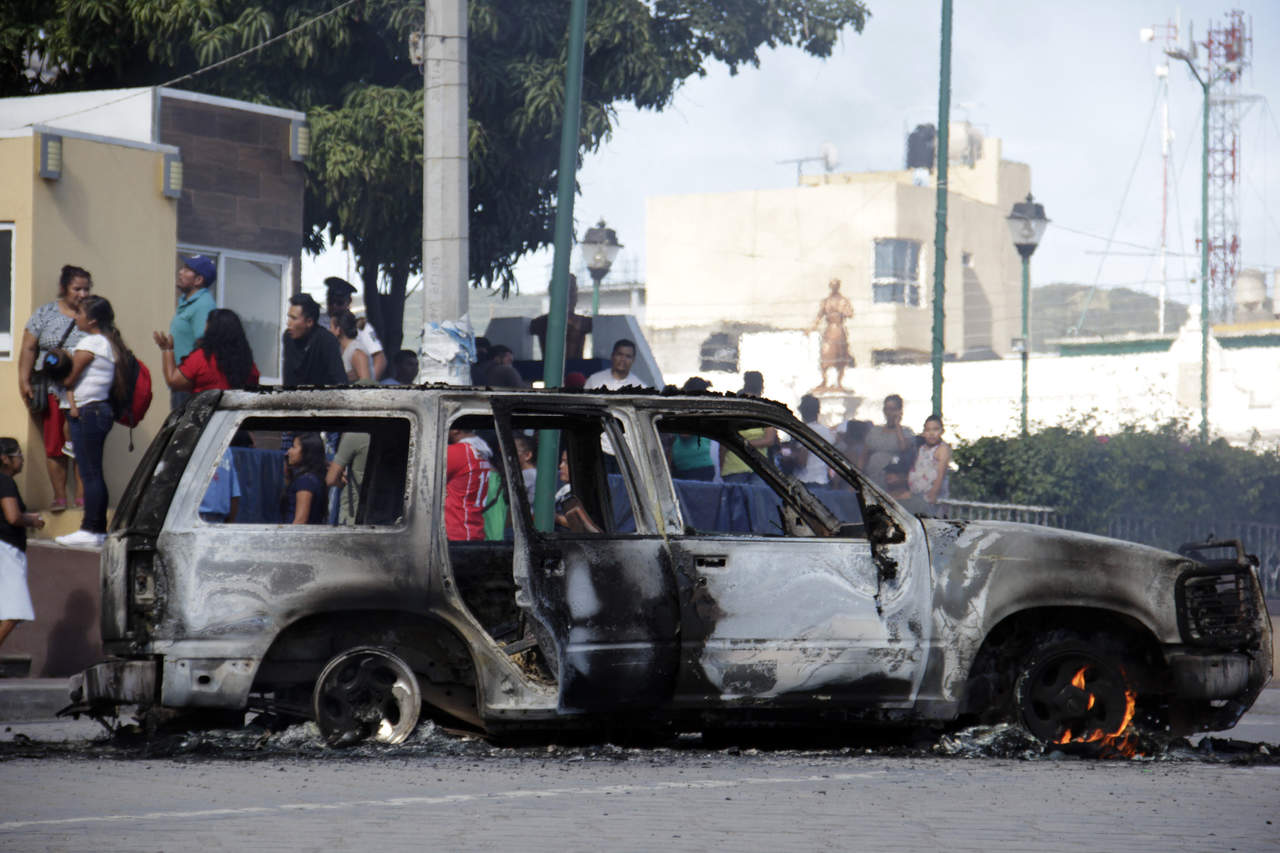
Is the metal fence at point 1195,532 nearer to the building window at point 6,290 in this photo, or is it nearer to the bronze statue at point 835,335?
the building window at point 6,290

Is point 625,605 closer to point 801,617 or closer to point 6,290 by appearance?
point 801,617

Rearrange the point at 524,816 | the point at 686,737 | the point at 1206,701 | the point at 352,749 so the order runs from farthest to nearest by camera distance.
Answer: the point at 686,737, the point at 1206,701, the point at 352,749, the point at 524,816

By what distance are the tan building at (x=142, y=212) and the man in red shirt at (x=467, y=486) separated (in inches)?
252

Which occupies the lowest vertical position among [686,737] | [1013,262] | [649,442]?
[686,737]

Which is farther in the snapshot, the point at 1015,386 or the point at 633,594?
the point at 1015,386

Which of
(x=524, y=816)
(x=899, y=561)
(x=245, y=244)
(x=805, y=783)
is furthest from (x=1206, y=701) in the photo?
(x=245, y=244)

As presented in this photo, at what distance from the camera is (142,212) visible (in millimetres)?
17797

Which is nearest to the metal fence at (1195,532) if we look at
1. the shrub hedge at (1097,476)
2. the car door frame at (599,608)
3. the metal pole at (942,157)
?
the shrub hedge at (1097,476)

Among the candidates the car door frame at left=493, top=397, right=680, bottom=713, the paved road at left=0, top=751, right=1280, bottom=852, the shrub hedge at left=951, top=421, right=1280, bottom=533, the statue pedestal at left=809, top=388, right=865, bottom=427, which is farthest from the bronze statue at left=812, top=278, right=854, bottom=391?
the paved road at left=0, top=751, right=1280, bottom=852

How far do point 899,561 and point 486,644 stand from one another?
187cm

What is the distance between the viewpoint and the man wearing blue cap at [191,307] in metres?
14.9

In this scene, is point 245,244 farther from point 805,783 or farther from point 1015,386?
point 1015,386

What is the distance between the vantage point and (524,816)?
6.50m

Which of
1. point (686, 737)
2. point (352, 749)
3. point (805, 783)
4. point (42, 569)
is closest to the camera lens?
point (805, 783)
